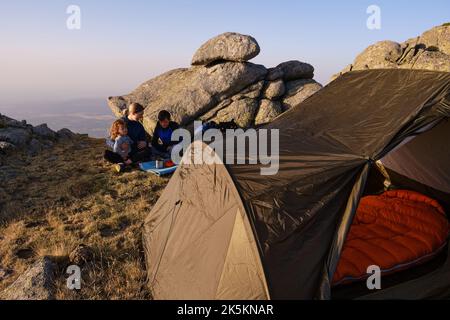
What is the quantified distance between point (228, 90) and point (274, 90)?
80.4 inches

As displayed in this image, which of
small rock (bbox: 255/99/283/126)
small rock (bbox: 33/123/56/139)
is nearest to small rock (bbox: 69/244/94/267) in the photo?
small rock (bbox: 255/99/283/126)

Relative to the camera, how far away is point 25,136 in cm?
1427

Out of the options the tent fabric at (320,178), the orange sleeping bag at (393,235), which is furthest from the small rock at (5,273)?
the orange sleeping bag at (393,235)

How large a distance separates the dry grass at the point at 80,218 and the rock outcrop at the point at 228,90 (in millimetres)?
5048

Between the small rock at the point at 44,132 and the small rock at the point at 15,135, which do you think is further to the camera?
the small rock at the point at 44,132

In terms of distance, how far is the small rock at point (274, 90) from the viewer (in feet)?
53.9

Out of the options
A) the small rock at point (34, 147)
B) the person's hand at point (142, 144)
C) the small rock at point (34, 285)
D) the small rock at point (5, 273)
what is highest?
the person's hand at point (142, 144)

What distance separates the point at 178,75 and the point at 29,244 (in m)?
13.3

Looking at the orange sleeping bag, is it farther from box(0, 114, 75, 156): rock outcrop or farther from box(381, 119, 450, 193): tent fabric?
box(0, 114, 75, 156): rock outcrop

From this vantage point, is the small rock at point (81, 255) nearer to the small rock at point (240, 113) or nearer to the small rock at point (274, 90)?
the small rock at point (240, 113)

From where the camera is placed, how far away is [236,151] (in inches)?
176

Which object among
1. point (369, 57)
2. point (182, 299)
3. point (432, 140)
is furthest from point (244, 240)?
point (369, 57)

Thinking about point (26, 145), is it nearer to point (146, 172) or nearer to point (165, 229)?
point (146, 172)

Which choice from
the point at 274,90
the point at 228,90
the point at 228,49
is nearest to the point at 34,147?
the point at 228,90
